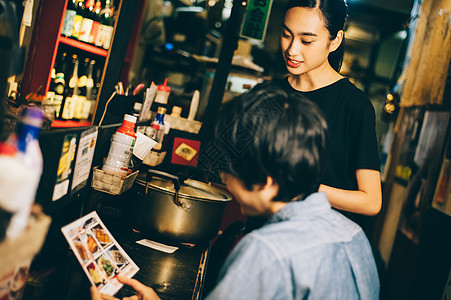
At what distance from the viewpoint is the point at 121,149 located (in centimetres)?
181

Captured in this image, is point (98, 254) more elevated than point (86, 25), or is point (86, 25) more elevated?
point (86, 25)

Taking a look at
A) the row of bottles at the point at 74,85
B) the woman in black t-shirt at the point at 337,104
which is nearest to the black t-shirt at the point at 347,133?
the woman in black t-shirt at the point at 337,104

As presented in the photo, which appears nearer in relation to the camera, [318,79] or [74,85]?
[318,79]

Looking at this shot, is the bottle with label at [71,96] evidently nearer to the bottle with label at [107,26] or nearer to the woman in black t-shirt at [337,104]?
the bottle with label at [107,26]

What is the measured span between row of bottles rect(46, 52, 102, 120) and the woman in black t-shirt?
2178mm

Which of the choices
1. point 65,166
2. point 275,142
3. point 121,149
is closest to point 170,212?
point 121,149

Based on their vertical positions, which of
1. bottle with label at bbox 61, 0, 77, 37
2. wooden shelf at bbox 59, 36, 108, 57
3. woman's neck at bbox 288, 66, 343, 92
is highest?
bottle with label at bbox 61, 0, 77, 37

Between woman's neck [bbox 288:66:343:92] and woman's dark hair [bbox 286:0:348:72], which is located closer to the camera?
woman's dark hair [bbox 286:0:348:72]

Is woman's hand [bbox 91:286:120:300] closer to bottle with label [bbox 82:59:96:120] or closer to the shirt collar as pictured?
the shirt collar

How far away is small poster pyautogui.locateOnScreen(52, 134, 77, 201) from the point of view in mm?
1332

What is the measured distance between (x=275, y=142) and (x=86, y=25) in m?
2.79

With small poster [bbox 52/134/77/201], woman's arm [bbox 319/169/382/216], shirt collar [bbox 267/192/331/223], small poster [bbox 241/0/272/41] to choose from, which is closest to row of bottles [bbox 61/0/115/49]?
small poster [bbox 241/0/272/41]

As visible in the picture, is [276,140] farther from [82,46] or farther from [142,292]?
[82,46]

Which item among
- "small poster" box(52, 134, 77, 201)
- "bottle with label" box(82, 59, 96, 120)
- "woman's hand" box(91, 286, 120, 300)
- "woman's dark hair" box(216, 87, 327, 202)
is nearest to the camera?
"woman's dark hair" box(216, 87, 327, 202)
